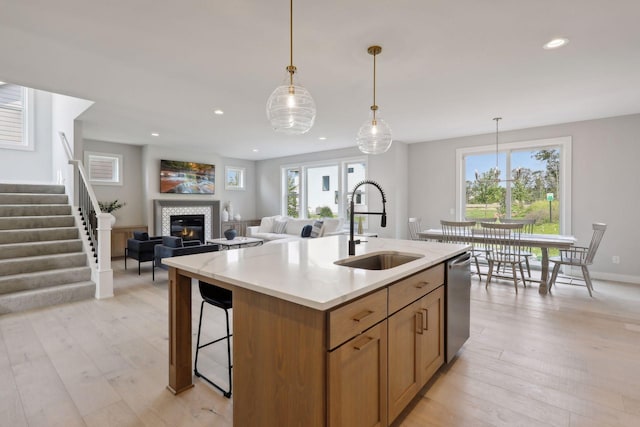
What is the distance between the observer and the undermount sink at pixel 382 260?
2182mm

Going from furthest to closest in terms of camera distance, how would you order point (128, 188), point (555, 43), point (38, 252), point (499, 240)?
point (128, 188) < point (499, 240) < point (38, 252) < point (555, 43)

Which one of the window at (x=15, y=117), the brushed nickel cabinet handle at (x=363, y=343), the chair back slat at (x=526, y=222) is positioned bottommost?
the brushed nickel cabinet handle at (x=363, y=343)

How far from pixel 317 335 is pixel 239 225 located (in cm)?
810

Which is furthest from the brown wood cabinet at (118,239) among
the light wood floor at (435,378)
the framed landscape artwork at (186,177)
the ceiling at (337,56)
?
the light wood floor at (435,378)

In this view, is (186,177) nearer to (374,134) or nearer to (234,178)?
(234,178)

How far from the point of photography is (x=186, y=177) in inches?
305

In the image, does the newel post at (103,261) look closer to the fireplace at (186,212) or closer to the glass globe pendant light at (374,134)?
the fireplace at (186,212)

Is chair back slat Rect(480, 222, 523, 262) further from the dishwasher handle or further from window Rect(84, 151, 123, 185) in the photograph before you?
window Rect(84, 151, 123, 185)

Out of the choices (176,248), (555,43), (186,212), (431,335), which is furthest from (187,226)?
(555,43)

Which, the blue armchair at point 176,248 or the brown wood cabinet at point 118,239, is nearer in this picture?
the blue armchair at point 176,248

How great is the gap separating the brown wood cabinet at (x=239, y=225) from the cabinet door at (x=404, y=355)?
7.39m

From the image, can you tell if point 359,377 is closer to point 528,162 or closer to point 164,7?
point 164,7

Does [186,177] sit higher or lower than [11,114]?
lower

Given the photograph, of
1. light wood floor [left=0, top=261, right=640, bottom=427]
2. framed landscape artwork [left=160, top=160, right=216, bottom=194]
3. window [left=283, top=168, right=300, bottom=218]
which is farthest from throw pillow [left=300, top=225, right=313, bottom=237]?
light wood floor [left=0, top=261, right=640, bottom=427]
